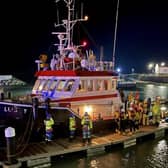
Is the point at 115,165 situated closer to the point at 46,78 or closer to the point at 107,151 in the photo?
the point at 107,151

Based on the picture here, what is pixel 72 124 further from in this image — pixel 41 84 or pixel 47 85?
pixel 41 84

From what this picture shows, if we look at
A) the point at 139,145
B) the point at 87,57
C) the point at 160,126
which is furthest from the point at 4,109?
the point at 160,126

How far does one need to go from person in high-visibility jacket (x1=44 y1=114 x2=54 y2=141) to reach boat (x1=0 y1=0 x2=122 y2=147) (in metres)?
0.36

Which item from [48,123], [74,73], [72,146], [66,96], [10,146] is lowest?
[72,146]

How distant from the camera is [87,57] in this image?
1583 centimetres

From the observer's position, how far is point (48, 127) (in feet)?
39.5

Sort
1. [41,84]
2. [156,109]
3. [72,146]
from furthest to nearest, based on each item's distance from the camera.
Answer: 1. [156,109]
2. [41,84]
3. [72,146]

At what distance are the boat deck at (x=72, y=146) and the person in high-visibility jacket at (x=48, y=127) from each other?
289 millimetres

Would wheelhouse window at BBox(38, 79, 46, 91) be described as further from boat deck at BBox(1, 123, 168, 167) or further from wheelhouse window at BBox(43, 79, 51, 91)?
boat deck at BBox(1, 123, 168, 167)

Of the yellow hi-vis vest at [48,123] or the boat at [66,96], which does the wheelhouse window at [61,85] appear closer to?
the boat at [66,96]

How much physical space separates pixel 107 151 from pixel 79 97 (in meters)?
3.05

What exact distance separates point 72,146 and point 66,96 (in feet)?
9.39

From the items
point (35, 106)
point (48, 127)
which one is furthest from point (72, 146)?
point (35, 106)

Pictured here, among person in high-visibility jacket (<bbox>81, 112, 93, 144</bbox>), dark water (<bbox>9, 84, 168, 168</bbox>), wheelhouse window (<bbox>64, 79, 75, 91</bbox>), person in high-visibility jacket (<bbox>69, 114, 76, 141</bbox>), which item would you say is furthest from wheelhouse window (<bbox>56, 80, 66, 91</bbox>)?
dark water (<bbox>9, 84, 168, 168</bbox>)
